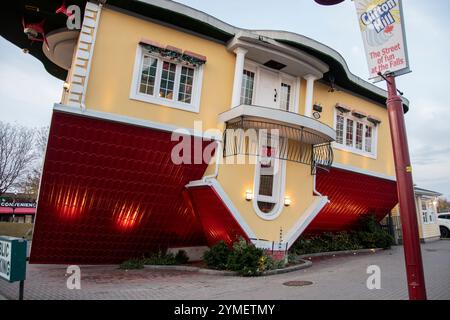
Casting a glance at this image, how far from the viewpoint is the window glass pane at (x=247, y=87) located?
12391 mm

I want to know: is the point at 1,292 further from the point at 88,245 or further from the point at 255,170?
the point at 255,170

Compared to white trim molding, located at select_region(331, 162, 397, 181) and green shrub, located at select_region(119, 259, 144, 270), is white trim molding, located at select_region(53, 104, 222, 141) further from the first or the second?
white trim molding, located at select_region(331, 162, 397, 181)

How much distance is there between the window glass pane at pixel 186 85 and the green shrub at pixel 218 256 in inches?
189

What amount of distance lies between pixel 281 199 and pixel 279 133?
230cm

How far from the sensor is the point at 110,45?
10.1 m

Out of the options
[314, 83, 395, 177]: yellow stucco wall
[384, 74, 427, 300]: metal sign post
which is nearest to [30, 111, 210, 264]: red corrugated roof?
[314, 83, 395, 177]: yellow stucco wall

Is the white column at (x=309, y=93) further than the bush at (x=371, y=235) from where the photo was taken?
No

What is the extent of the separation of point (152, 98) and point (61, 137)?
2833mm

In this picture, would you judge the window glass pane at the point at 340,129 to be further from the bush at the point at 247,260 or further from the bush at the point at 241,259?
the bush at the point at 247,260

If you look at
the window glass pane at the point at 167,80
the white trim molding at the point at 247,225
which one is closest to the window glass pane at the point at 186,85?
the window glass pane at the point at 167,80

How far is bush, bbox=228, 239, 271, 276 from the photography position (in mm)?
9766

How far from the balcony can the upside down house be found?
0.04 meters
